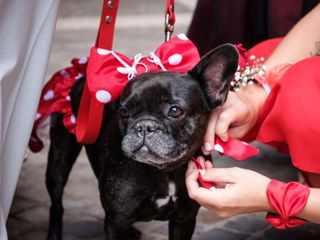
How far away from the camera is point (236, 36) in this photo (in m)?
3.48

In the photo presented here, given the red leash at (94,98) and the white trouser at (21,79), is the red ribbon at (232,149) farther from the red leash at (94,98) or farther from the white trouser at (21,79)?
the white trouser at (21,79)

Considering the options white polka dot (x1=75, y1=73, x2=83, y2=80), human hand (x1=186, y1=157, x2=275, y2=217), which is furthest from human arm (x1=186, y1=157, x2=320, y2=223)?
white polka dot (x1=75, y1=73, x2=83, y2=80)

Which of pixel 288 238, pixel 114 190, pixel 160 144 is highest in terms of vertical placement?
pixel 160 144

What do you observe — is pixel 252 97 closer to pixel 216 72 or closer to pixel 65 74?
pixel 216 72

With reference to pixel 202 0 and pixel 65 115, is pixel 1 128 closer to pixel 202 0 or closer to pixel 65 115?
pixel 65 115

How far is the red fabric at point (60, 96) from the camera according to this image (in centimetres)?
253

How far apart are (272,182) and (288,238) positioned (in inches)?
31.0

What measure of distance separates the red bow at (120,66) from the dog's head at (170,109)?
89 millimetres

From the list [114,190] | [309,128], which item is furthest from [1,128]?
[309,128]

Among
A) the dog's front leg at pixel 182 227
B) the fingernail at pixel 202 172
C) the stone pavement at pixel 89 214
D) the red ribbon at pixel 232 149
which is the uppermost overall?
the red ribbon at pixel 232 149

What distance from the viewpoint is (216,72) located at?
1982mm

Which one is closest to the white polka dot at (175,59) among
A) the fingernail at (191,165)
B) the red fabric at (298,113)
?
the fingernail at (191,165)

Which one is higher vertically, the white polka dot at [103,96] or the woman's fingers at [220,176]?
the white polka dot at [103,96]

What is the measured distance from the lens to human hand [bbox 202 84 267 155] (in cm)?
204
